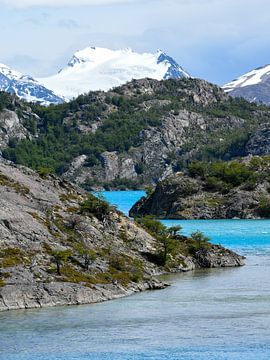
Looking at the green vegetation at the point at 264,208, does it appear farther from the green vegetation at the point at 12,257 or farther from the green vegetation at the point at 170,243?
the green vegetation at the point at 12,257

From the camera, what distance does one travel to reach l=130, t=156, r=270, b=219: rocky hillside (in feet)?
486

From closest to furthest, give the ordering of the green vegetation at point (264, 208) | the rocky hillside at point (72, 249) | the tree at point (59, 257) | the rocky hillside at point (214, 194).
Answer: the rocky hillside at point (72, 249) < the tree at point (59, 257) < the green vegetation at point (264, 208) < the rocky hillside at point (214, 194)

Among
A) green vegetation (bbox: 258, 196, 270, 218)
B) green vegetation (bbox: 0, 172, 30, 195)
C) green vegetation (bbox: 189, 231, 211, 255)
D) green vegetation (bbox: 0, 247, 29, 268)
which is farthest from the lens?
green vegetation (bbox: 258, 196, 270, 218)

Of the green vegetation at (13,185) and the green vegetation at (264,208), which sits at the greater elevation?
the green vegetation at (264,208)

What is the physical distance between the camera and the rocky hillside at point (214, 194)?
148250 millimetres

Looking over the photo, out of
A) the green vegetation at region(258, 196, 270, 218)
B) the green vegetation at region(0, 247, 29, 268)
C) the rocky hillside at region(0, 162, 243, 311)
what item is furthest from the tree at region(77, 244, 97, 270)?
the green vegetation at region(258, 196, 270, 218)

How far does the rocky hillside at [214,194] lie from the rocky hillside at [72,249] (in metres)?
68.4

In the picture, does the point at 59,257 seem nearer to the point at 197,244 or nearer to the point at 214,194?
the point at 197,244

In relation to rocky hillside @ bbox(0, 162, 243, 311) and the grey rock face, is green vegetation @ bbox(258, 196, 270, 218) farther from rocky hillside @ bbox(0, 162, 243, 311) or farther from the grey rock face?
rocky hillside @ bbox(0, 162, 243, 311)

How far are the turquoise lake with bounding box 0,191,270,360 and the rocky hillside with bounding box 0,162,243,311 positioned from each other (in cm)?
159

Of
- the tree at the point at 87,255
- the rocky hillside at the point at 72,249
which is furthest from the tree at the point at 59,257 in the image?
the tree at the point at 87,255

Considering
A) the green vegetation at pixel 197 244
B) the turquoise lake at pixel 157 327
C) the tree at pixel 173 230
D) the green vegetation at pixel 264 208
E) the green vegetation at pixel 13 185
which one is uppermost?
the green vegetation at pixel 264 208

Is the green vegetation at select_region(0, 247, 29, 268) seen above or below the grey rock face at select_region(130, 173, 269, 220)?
below

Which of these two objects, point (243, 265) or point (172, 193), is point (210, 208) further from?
point (243, 265)
